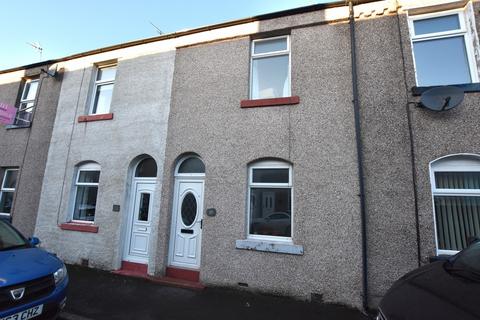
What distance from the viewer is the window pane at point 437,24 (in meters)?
5.34

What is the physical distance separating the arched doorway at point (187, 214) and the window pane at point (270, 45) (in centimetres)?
299

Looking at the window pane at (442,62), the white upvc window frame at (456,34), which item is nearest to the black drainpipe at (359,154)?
the white upvc window frame at (456,34)

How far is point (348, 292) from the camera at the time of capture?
4727 millimetres

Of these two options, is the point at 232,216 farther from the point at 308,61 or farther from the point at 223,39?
the point at 223,39

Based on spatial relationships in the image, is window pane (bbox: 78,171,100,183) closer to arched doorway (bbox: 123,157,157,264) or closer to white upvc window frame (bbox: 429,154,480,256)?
arched doorway (bbox: 123,157,157,264)

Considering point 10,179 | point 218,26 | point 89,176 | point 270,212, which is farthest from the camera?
point 10,179

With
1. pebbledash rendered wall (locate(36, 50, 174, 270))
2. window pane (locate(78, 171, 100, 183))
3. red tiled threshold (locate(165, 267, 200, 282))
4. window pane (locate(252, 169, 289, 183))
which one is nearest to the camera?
window pane (locate(252, 169, 289, 183))

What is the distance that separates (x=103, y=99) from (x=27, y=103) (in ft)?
11.0

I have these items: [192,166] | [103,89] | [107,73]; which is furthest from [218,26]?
[103,89]

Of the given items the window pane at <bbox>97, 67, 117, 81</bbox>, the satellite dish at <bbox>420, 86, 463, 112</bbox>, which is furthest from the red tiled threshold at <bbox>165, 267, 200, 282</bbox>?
the window pane at <bbox>97, 67, 117, 81</bbox>

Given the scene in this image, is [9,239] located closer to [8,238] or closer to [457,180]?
[8,238]

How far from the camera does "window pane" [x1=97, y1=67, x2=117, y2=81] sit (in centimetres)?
805

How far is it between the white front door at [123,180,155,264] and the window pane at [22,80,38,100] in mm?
5628

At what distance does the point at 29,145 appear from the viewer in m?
8.41
